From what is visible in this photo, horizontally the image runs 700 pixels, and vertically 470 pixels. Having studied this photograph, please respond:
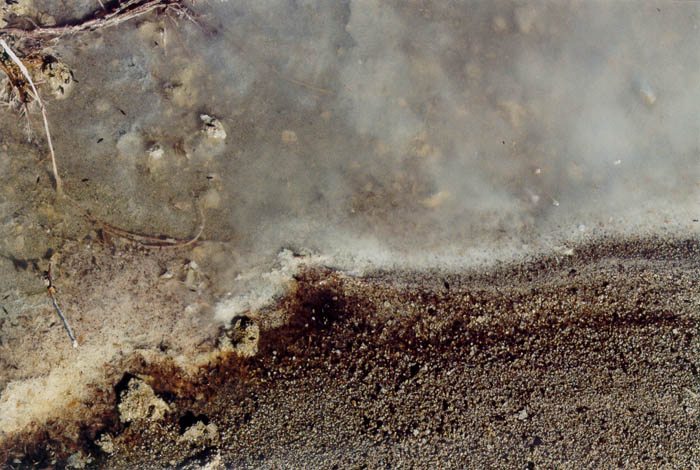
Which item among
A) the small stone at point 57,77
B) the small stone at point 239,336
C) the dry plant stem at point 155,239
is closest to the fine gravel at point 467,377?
the small stone at point 239,336

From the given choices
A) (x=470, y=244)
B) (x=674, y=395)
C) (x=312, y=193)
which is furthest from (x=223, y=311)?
(x=674, y=395)

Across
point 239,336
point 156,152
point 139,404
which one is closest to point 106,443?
point 139,404

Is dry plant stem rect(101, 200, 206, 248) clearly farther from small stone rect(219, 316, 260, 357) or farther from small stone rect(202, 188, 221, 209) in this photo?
small stone rect(219, 316, 260, 357)

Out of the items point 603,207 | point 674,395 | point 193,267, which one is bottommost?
point 674,395

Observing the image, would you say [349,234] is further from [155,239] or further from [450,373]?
[155,239]

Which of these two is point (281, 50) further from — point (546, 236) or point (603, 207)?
point (603, 207)

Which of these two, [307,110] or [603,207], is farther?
[603,207]

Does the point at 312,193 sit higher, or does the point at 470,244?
the point at 312,193

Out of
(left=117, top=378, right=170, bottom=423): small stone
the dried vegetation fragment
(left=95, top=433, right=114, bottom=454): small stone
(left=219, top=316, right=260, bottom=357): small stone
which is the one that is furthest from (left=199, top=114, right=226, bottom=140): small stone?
(left=95, top=433, right=114, bottom=454): small stone
